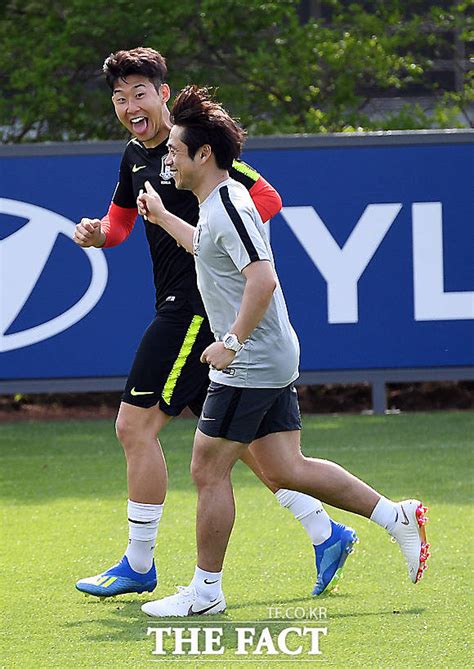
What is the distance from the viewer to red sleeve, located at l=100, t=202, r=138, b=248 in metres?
6.32

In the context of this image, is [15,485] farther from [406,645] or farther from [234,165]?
[406,645]

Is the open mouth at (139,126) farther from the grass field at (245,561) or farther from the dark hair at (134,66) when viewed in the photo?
the grass field at (245,561)

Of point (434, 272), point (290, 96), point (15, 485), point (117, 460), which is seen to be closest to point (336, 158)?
point (434, 272)

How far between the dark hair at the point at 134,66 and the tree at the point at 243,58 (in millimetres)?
6977

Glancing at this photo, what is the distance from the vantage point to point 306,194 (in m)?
11.3

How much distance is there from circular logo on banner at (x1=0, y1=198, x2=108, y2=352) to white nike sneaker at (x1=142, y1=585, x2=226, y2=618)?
607 cm

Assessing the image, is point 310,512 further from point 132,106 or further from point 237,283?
point 132,106

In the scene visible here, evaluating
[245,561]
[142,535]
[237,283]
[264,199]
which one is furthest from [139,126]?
[245,561]

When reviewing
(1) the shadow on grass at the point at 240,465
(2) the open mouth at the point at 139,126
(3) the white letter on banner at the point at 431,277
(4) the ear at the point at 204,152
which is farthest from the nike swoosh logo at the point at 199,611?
(3) the white letter on banner at the point at 431,277

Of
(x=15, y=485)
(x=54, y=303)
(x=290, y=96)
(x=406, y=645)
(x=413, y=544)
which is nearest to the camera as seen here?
(x=406, y=645)

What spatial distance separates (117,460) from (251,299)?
5013mm

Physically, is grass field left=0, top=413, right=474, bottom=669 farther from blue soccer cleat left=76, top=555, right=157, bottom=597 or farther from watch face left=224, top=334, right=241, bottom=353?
watch face left=224, top=334, right=241, bottom=353

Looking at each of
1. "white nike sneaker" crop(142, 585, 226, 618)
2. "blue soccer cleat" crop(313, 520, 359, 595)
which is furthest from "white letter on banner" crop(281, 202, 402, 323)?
"white nike sneaker" crop(142, 585, 226, 618)

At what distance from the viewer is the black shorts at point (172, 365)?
5965 millimetres
